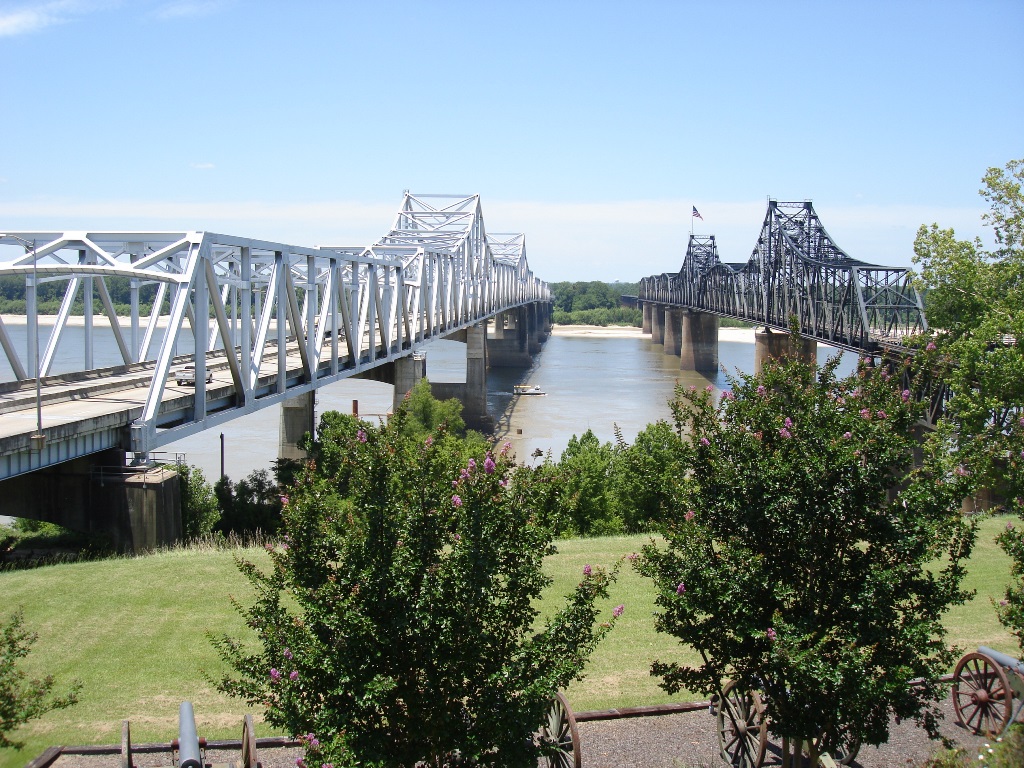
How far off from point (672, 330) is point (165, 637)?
10970cm

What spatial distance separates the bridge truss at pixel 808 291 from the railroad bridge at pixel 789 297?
0.24ft

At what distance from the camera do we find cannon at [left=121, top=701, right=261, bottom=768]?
20.0ft

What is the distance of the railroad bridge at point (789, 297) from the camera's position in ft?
160

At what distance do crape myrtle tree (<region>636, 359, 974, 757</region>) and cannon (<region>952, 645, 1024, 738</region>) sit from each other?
6.44ft

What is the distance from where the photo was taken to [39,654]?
41.8 feet

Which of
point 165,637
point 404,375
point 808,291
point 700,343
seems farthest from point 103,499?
point 700,343

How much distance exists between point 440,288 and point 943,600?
156 feet

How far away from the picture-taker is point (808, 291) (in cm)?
5941

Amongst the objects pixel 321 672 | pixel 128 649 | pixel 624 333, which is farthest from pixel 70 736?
pixel 624 333

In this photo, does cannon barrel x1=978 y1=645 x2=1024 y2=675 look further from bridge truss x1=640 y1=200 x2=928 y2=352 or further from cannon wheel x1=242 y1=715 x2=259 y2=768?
bridge truss x1=640 y1=200 x2=928 y2=352

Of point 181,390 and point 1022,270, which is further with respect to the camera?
point 1022,270

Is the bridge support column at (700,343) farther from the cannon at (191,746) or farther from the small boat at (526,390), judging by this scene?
the cannon at (191,746)

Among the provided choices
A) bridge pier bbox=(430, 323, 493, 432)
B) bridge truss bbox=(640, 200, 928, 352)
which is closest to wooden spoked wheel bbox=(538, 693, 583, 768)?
bridge truss bbox=(640, 200, 928, 352)

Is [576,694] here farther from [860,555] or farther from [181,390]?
[181,390]
